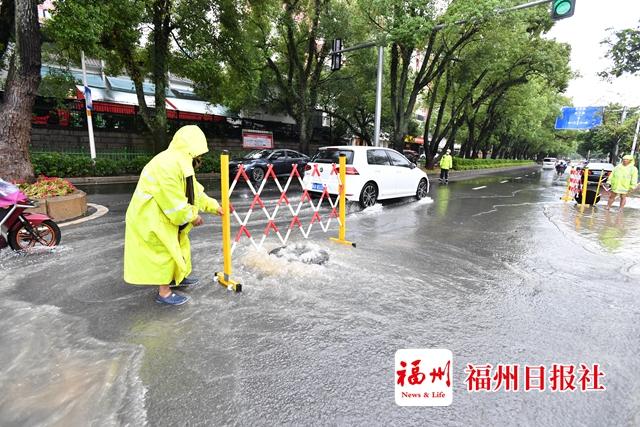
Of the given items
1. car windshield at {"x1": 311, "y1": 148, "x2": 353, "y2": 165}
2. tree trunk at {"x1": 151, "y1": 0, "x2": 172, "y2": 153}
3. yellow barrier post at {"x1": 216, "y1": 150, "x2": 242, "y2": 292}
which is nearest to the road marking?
yellow barrier post at {"x1": 216, "y1": 150, "x2": 242, "y2": 292}

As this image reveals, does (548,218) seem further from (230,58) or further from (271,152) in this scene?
(230,58)

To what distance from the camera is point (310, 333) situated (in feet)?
10.6

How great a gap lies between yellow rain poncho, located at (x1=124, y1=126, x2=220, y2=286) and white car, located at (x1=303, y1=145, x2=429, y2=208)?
542cm

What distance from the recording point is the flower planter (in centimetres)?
712

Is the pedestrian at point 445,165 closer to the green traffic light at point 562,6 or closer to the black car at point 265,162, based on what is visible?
the black car at point 265,162

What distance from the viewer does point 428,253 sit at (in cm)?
580

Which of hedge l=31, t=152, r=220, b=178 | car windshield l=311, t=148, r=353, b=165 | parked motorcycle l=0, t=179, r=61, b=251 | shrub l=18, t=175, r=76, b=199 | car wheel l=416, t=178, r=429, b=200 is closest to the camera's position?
parked motorcycle l=0, t=179, r=61, b=251

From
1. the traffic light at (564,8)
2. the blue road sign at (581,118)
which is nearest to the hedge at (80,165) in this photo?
the traffic light at (564,8)

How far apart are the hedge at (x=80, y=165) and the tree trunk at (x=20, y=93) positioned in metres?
6.00

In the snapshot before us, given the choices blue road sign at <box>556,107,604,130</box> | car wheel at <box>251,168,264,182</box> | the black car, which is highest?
blue road sign at <box>556,107,604,130</box>

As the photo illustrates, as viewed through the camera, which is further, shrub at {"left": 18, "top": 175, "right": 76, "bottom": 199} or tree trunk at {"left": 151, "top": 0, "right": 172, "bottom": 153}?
tree trunk at {"left": 151, "top": 0, "right": 172, "bottom": 153}

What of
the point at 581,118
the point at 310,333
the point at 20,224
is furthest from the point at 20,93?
the point at 581,118

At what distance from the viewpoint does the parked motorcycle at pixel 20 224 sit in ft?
16.2

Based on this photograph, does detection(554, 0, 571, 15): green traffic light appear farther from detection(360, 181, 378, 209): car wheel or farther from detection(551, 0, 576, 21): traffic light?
detection(360, 181, 378, 209): car wheel
